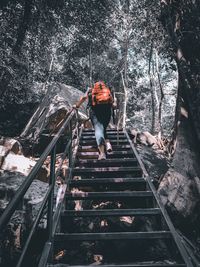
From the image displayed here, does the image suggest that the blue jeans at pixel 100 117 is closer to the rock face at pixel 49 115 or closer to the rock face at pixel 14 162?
the rock face at pixel 14 162

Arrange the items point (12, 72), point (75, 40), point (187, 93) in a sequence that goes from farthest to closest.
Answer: point (75, 40), point (12, 72), point (187, 93)

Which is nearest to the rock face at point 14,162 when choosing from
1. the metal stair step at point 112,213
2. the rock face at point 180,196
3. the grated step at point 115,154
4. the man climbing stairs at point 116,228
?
the grated step at point 115,154

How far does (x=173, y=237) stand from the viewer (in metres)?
3.35

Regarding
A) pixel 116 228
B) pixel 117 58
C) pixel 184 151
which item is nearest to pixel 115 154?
pixel 184 151

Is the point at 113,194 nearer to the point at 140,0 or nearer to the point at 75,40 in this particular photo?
the point at 140,0

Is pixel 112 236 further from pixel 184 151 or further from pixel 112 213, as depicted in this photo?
pixel 184 151

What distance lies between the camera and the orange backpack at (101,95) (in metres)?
6.21

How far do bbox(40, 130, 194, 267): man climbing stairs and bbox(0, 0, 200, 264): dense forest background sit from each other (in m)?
1.07

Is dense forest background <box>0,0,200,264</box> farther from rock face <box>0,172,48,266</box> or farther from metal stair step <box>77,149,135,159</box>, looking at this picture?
rock face <box>0,172,48,266</box>

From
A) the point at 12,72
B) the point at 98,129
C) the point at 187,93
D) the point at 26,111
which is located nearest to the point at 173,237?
the point at 98,129

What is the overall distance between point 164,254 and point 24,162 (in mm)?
→ 5775

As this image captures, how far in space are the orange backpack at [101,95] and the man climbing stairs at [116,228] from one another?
1128mm

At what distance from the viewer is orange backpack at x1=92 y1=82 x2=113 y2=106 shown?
245 inches

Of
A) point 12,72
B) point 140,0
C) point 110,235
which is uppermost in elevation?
point 140,0
